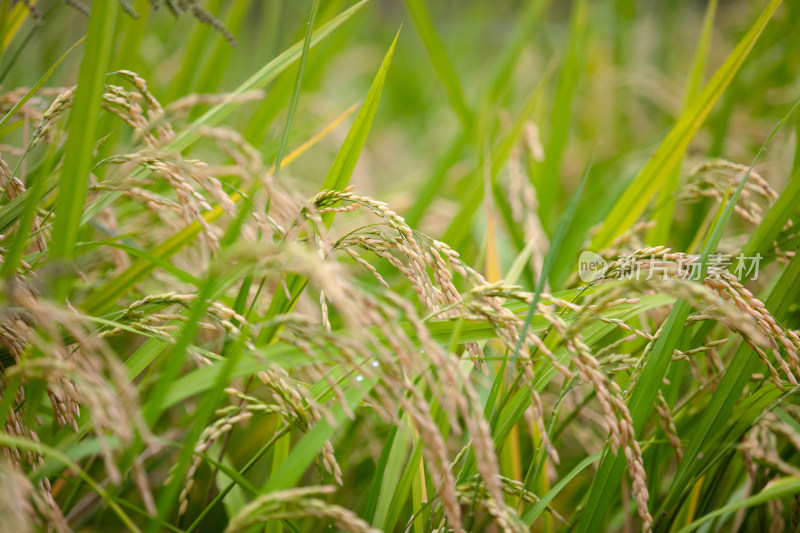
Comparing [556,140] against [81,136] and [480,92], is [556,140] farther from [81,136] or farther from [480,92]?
[81,136]

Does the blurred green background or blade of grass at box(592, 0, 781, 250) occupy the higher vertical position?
the blurred green background

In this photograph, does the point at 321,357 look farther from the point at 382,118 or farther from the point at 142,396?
the point at 382,118

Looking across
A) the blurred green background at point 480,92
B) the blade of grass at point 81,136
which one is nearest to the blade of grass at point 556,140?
the blurred green background at point 480,92

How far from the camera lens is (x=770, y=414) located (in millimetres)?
967

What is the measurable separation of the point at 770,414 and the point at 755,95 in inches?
85.9

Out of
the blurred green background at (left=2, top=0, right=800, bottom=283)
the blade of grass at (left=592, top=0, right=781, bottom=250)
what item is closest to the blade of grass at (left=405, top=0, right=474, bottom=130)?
the blurred green background at (left=2, top=0, right=800, bottom=283)

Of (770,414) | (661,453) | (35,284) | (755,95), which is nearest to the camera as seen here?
(35,284)

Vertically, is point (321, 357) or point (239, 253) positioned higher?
point (239, 253)

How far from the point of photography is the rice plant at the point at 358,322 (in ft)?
2.08

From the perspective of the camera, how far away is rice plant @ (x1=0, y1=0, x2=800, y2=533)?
2.08 ft

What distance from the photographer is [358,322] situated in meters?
0.51

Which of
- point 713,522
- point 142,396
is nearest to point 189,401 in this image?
point 142,396

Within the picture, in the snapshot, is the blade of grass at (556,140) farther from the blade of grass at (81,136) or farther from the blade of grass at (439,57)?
the blade of grass at (81,136)

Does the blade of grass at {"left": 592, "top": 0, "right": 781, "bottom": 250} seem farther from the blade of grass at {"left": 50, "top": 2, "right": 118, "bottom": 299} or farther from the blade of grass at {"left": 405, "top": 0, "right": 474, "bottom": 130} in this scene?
the blade of grass at {"left": 50, "top": 2, "right": 118, "bottom": 299}
